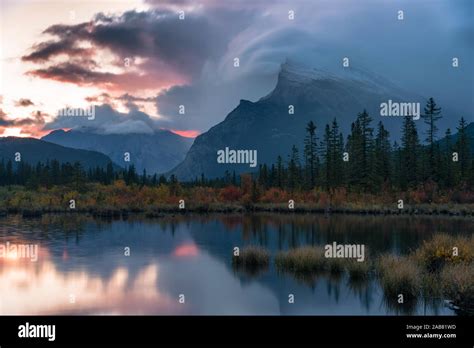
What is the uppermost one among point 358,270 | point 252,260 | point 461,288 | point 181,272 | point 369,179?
point 369,179

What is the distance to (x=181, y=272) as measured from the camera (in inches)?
1305

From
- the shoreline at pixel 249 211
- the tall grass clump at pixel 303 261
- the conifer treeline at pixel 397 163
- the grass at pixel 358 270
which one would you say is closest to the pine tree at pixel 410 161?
the conifer treeline at pixel 397 163

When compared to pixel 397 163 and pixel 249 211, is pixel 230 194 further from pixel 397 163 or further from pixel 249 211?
pixel 397 163

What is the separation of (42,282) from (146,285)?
18.7ft

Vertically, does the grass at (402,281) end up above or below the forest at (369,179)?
below

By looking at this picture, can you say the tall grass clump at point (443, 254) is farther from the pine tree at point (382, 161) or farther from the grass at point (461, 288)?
the pine tree at point (382, 161)

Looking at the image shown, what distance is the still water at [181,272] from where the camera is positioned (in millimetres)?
23755

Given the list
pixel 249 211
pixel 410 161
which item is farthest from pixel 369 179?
pixel 249 211

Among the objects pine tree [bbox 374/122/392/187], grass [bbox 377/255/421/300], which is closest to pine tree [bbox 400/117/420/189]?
pine tree [bbox 374/122/392/187]

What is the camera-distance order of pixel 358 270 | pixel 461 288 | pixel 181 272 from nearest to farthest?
pixel 461 288, pixel 358 270, pixel 181 272

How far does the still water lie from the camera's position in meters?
23.8

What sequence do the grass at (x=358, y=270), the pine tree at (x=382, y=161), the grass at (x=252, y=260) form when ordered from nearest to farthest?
the grass at (x=358, y=270) < the grass at (x=252, y=260) < the pine tree at (x=382, y=161)
